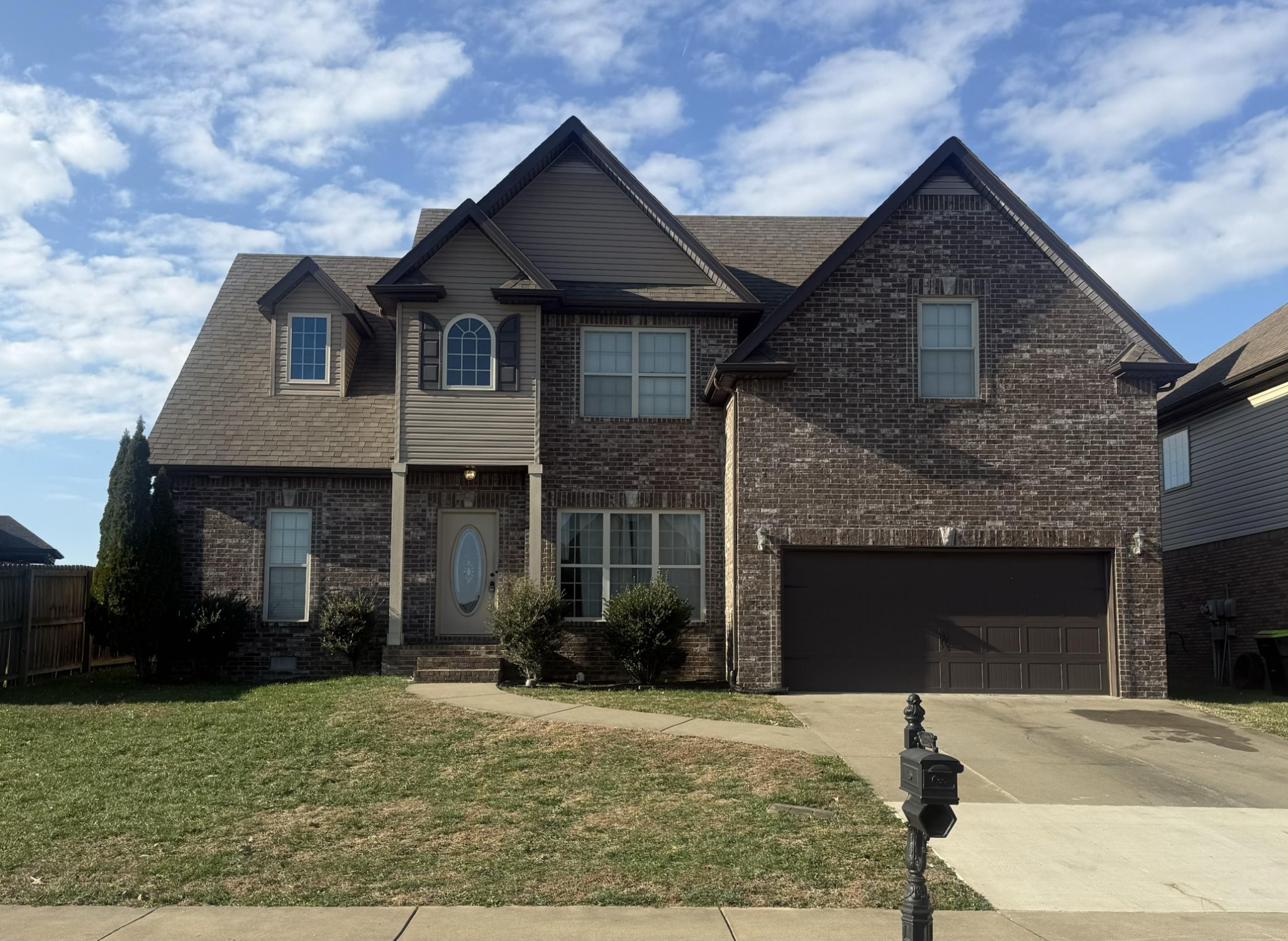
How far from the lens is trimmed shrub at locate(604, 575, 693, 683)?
54.7ft

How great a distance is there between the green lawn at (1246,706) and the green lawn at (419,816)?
5.90 m

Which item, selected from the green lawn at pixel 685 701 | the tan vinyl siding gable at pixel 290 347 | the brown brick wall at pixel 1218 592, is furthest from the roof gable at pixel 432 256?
the brown brick wall at pixel 1218 592

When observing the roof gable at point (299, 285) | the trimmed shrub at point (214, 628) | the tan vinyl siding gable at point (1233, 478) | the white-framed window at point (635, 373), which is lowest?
the trimmed shrub at point (214, 628)

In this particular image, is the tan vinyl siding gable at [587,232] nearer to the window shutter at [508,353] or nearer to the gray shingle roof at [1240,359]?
the window shutter at [508,353]

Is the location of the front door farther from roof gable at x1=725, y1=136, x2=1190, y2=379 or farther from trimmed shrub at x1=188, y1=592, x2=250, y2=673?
roof gable at x1=725, y1=136, x2=1190, y2=379

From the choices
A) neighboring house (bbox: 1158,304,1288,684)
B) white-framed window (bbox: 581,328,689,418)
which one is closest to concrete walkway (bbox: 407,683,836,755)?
white-framed window (bbox: 581,328,689,418)

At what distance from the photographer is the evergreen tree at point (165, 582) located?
17.3m

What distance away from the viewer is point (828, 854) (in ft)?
27.4

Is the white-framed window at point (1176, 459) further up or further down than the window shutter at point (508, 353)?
further down

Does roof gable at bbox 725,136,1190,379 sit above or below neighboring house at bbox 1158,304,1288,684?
above

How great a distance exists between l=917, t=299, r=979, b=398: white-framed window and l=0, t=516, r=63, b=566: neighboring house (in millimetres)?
24686

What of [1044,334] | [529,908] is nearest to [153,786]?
[529,908]

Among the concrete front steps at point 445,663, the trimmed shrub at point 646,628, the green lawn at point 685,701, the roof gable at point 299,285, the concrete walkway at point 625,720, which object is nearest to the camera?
the concrete walkway at point 625,720

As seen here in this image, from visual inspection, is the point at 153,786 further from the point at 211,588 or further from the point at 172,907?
the point at 211,588
